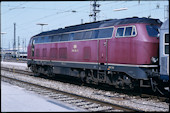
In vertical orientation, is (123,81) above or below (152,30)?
below

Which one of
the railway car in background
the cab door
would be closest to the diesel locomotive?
the cab door

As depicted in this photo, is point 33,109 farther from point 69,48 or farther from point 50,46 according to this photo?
point 50,46

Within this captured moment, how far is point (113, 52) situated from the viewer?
1410 cm

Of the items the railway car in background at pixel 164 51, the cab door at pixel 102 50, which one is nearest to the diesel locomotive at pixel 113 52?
the cab door at pixel 102 50

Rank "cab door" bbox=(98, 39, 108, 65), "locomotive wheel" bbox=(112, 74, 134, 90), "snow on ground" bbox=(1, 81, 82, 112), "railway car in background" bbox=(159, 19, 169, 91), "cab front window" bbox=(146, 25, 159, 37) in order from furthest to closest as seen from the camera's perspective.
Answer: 1. "cab door" bbox=(98, 39, 108, 65)
2. "locomotive wheel" bbox=(112, 74, 134, 90)
3. "cab front window" bbox=(146, 25, 159, 37)
4. "railway car in background" bbox=(159, 19, 169, 91)
5. "snow on ground" bbox=(1, 81, 82, 112)

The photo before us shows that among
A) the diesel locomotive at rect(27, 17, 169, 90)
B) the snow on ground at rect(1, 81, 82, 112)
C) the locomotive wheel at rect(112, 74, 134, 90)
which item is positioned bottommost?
the snow on ground at rect(1, 81, 82, 112)

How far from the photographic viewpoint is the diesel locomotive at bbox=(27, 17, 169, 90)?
12.6m

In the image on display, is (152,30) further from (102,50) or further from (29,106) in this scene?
(29,106)

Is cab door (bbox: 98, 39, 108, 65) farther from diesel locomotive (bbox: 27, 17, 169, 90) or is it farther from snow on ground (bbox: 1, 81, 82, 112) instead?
snow on ground (bbox: 1, 81, 82, 112)

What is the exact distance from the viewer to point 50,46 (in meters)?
21.5

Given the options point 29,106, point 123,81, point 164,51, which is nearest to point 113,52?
point 123,81

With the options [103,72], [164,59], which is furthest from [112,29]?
[164,59]

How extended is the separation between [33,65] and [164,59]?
54.0 ft

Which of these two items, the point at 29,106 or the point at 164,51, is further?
the point at 164,51
